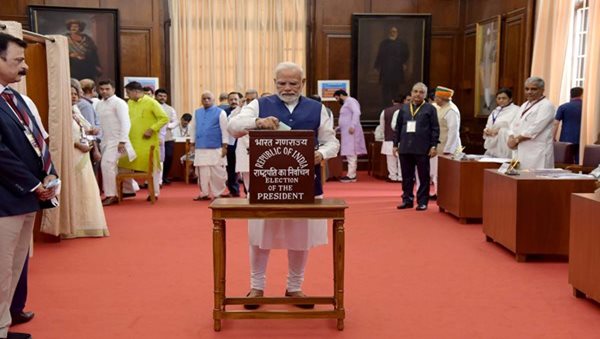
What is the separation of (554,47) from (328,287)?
22.1ft

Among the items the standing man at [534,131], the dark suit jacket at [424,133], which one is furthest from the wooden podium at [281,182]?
the dark suit jacket at [424,133]

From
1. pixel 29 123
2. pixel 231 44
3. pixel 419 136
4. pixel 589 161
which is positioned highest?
pixel 231 44

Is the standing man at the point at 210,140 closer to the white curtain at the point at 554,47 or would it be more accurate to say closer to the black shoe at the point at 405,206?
the black shoe at the point at 405,206

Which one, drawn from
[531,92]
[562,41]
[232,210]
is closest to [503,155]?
[531,92]

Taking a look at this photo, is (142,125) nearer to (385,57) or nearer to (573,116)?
(573,116)

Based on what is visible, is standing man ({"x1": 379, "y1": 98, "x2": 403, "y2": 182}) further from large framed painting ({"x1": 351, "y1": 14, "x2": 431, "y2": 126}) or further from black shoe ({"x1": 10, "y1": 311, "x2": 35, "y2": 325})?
black shoe ({"x1": 10, "y1": 311, "x2": 35, "y2": 325})

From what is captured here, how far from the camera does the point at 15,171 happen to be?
289 cm

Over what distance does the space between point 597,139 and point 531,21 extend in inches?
104

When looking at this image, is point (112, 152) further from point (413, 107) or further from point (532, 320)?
point (532, 320)

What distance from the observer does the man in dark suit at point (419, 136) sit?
753 cm

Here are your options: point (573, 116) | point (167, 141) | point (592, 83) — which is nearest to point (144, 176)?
point (167, 141)

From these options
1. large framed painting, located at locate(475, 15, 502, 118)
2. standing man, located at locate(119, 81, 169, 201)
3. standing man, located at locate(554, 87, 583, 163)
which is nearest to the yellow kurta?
standing man, located at locate(119, 81, 169, 201)

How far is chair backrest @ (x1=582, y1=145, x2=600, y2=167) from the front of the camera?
252 inches

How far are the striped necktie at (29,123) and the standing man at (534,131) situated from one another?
4459 millimetres
